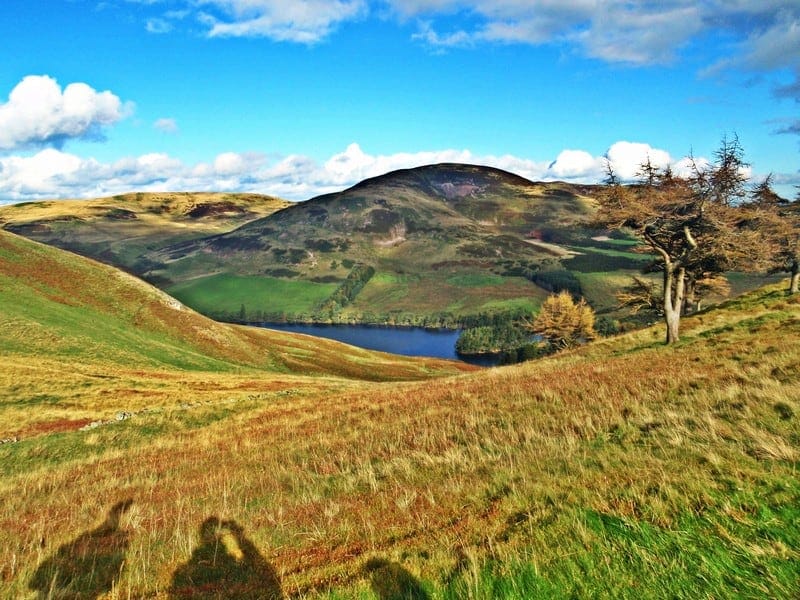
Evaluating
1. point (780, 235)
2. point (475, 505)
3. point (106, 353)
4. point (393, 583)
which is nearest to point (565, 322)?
point (780, 235)

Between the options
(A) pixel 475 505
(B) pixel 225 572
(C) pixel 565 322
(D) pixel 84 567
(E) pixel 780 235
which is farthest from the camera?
(C) pixel 565 322

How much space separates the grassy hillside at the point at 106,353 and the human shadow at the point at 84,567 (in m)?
20.9

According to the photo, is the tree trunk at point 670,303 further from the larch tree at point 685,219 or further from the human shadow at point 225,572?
the human shadow at point 225,572

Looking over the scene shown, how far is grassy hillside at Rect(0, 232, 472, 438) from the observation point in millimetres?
29750

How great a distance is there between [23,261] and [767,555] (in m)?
74.8

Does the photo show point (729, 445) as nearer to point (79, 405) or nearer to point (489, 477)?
point (489, 477)

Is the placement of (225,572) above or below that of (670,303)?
below

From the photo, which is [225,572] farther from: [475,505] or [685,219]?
[685,219]

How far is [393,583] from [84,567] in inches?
192

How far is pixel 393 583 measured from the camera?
194 inches

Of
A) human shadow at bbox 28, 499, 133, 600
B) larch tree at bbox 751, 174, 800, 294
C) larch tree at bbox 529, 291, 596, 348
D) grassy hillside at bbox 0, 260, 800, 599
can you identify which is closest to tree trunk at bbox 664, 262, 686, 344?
larch tree at bbox 751, 174, 800, 294

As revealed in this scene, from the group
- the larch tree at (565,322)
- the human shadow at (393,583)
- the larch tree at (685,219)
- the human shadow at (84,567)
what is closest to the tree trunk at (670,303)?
the larch tree at (685,219)

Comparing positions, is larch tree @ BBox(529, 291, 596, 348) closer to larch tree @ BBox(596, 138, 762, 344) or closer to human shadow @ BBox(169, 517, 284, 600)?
larch tree @ BBox(596, 138, 762, 344)

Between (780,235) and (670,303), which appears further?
(780,235)
